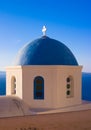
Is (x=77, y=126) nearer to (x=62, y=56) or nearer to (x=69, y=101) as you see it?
(x=69, y=101)

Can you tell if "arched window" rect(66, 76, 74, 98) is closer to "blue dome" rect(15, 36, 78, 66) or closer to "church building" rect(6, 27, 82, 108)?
"church building" rect(6, 27, 82, 108)

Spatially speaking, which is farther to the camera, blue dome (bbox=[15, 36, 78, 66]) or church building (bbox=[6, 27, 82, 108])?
blue dome (bbox=[15, 36, 78, 66])

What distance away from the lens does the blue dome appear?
10.5 m

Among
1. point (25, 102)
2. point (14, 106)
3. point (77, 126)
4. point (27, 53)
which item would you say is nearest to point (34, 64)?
point (27, 53)

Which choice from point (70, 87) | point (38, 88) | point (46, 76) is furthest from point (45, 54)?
point (70, 87)

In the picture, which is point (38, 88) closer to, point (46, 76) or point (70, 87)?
point (46, 76)

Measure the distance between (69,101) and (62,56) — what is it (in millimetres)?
1901

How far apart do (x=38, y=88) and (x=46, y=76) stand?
2.13 feet

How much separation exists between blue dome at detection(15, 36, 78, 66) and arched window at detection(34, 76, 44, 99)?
69cm

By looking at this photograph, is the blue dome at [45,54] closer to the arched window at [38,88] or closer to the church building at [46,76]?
the church building at [46,76]

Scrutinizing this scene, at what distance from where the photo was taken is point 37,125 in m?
8.57

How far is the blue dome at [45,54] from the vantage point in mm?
10516

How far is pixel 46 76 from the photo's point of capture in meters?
10.2

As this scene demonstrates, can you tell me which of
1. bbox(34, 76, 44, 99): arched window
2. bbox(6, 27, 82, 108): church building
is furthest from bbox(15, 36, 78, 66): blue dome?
bbox(34, 76, 44, 99): arched window
